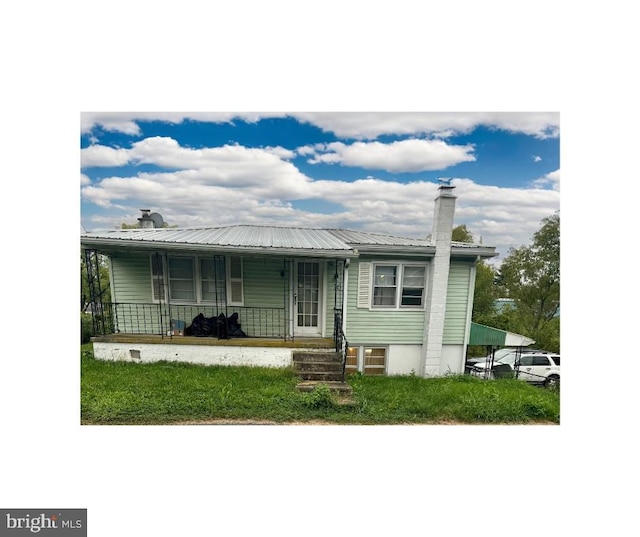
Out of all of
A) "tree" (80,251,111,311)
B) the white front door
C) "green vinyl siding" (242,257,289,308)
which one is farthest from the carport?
"tree" (80,251,111,311)

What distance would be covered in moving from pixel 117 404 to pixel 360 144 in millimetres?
6179

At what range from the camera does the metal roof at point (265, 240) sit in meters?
4.82

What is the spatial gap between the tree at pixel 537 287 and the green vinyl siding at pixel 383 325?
7.77 meters

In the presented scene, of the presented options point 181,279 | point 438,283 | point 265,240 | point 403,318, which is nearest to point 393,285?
point 403,318

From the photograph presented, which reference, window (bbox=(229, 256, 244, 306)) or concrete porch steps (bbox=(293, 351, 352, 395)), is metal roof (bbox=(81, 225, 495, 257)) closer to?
window (bbox=(229, 256, 244, 306))

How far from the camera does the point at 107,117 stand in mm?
3947

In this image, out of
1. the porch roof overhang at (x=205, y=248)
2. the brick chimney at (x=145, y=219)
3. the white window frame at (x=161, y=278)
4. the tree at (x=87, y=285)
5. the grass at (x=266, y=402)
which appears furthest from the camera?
the brick chimney at (x=145, y=219)

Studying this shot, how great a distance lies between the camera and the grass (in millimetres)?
3685

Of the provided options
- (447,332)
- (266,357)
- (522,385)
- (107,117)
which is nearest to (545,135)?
(447,332)

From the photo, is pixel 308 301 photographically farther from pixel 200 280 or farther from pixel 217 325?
pixel 200 280

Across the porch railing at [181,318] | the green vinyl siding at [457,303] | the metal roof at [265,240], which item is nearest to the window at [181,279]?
the porch railing at [181,318]

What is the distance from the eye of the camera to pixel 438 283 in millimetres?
5832

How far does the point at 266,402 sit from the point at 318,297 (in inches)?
103

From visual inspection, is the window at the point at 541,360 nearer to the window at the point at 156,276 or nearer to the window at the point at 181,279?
the window at the point at 181,279
